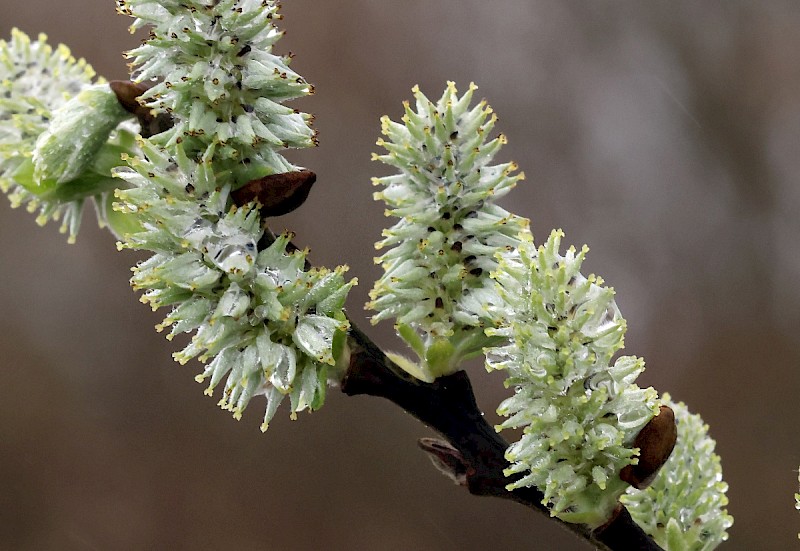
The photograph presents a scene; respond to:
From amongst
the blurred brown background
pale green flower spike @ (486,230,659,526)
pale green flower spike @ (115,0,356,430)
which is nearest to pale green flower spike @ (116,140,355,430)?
pale green flower spike @ (115,0,356,430)

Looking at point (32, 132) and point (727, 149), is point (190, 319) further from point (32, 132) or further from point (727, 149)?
point (727, 149)

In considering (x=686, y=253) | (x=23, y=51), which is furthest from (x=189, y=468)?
(x=23, y=51)

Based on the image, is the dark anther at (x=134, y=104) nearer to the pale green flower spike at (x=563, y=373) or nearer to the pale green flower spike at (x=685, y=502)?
the pale green flower spike at (x=563, y=373)

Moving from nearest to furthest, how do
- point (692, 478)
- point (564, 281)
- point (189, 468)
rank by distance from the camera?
point (564, 281), point (692, 478), point (189, 468)

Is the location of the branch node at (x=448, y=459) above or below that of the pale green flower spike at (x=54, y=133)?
below

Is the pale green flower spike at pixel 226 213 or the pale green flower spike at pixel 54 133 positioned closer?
the pale green flower spike at pixel 226 213

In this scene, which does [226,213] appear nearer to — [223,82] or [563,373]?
[223,82]

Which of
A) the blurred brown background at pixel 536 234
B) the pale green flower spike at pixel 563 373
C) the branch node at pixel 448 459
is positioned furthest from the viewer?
the blurred brown background at pixel 536 234

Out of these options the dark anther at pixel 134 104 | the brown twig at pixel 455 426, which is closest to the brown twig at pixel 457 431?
the brown twig at pixel 455 426
